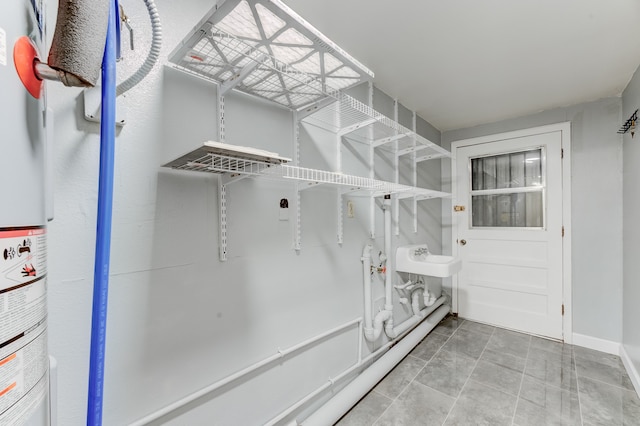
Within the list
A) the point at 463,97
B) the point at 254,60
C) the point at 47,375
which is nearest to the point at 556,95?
the point at 463,97

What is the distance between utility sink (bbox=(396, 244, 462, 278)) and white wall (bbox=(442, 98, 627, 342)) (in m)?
1.30

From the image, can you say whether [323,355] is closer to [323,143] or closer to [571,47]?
[323,143]

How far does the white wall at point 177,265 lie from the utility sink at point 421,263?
1.16m

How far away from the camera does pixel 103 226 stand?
0.62 meters

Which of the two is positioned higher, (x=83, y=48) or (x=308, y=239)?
(x=83, y=48)

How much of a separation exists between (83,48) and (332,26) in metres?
1.48

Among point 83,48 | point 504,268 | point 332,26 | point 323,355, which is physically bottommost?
point 323,355

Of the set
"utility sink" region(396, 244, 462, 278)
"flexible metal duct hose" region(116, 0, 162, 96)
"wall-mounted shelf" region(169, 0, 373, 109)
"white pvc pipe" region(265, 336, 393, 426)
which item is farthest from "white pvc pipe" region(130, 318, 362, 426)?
"wall-mounted shelf" region(169, 0, 373, 109)

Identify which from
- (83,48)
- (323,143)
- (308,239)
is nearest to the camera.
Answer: (83,48)

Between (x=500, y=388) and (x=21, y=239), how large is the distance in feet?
8.75

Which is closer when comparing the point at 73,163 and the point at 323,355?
the point at 73,163

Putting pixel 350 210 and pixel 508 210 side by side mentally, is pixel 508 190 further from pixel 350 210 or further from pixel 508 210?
pixel 350 210

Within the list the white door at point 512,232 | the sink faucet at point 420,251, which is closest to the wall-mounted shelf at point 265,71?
the sink faucet at point 420,251

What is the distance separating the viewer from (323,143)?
1844 millimetres
